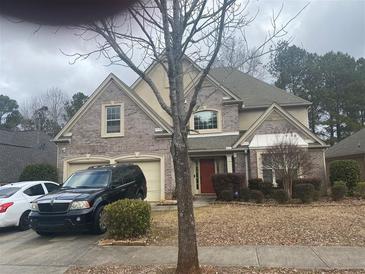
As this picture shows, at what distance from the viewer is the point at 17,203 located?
1223 cm

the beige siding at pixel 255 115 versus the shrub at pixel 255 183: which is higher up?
the beige siding at pixel 255 115

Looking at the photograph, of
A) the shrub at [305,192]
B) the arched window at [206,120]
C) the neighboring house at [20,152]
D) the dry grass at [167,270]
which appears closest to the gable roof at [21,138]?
the neighboring house at [20,152]

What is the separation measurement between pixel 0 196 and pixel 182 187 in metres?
8.37

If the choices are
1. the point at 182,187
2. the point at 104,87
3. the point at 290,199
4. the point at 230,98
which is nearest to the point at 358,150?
the point at 230,98

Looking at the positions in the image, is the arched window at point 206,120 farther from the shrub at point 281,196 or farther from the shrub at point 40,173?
the shrub at point 40,173

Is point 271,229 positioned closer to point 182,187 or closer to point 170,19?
point 182,187

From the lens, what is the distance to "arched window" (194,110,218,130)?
2277 cm

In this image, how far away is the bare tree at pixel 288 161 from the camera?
16.5 m

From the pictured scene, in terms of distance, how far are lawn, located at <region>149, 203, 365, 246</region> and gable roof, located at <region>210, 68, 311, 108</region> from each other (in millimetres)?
10914

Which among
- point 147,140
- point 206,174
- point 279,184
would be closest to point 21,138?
point 147,140

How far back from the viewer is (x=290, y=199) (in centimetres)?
1641

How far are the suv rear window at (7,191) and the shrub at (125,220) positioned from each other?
4556mm

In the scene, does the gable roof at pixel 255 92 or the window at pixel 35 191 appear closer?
the window at pixel 35 191

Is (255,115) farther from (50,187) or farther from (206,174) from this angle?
(50,187)
